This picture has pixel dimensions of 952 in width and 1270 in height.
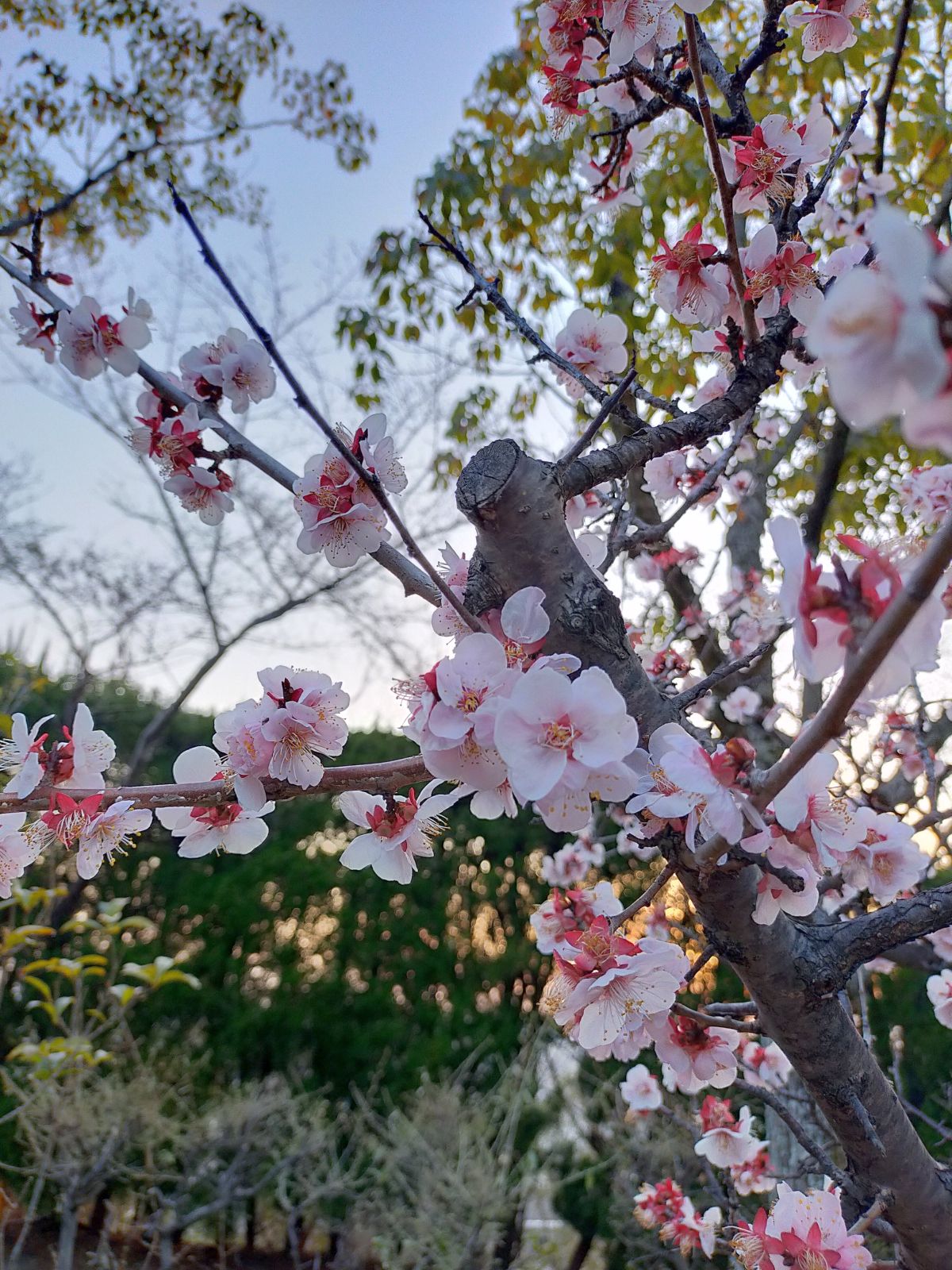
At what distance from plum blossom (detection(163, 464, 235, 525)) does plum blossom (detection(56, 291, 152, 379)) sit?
0.16 metres

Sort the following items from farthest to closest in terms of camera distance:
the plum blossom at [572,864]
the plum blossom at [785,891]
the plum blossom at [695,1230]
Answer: the plum blossom at [572,864] < the plum blossom at [695,1230] < the plum blossom at [785,891]

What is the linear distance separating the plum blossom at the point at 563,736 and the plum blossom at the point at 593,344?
2.65ft

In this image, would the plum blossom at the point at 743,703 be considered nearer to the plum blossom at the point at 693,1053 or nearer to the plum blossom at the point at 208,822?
the plum blossom at the point at 693,1053

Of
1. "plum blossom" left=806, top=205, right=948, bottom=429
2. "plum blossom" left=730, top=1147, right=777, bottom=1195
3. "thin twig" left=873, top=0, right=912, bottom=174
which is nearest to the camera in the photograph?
"plum blossom" left=806, top=205, right=948, bottom=429

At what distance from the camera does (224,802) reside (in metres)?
0.70

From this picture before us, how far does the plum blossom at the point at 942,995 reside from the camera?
1.31m

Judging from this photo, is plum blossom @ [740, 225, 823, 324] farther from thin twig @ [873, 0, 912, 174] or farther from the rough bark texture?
thin twig @ [873, 0, 912, 174]

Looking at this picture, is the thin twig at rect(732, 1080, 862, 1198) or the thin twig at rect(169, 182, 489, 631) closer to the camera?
the thin twig at rect(169, 182, 489, 631)

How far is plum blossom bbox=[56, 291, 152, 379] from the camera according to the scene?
100 cm

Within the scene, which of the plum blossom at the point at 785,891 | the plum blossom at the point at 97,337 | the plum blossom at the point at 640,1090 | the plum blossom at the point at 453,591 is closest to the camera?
the plum blossom at the point at 785,891

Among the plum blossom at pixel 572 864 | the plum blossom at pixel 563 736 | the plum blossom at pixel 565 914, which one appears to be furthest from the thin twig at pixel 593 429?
the plum blossom at pixel 572 864

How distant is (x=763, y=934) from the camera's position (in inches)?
27.9

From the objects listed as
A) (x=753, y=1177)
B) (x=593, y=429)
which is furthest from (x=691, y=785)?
(x=753, y=1177)

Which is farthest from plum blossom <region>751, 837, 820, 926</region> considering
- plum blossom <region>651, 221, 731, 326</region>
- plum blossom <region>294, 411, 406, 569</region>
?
plum blossom <region>651, 221, 731, 326</region>
